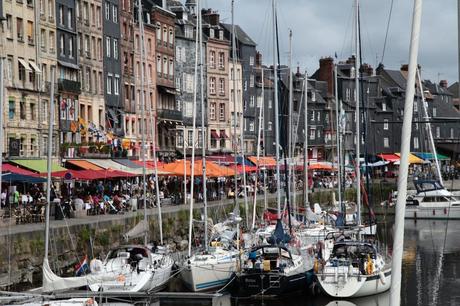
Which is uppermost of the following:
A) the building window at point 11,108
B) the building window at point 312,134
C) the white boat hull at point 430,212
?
the building window at point 11,108

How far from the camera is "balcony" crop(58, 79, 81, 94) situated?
67.5 meters

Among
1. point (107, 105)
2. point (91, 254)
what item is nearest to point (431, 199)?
point (107, 105)

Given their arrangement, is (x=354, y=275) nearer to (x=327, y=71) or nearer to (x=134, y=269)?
(x=134, y=269)

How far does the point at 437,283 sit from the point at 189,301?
12846 mm

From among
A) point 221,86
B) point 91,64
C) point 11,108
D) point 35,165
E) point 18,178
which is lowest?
point 18,178

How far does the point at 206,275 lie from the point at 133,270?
2976 millimetres

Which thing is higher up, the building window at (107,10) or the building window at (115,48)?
the building window at (107,10)

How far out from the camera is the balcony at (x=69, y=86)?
6750 centimetres

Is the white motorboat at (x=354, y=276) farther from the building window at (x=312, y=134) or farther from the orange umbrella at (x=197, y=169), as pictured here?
the building window at (x=312, y=134)

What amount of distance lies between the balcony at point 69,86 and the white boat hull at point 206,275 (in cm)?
3449

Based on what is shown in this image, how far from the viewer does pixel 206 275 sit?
1393 inches

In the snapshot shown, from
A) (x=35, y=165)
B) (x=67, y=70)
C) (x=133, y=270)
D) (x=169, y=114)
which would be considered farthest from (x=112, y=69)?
(x=133, y=270)

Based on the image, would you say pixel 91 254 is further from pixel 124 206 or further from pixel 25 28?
pixel 25 28

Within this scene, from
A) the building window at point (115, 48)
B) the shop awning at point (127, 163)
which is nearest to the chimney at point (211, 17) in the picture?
the building window at point (115, 48)
